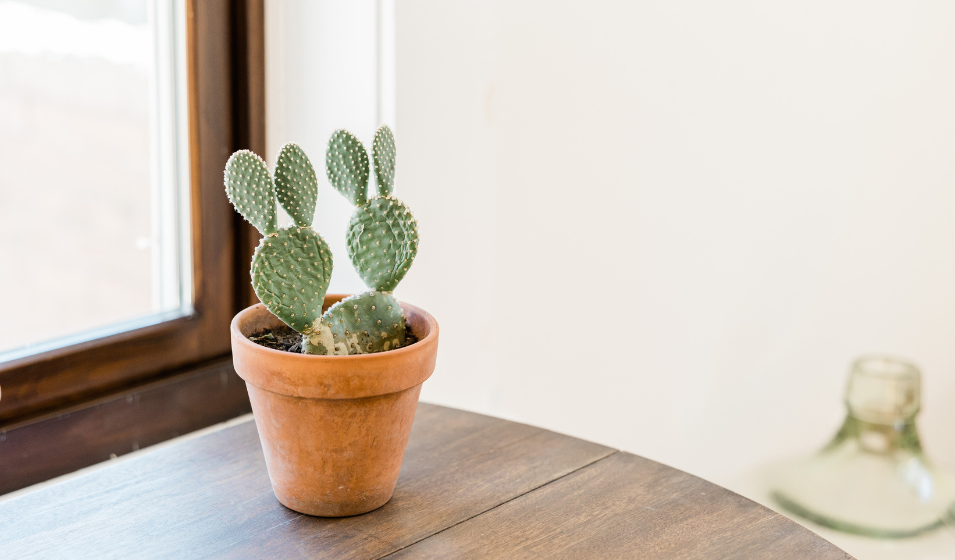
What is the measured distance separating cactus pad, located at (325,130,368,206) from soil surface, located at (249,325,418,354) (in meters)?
0.14

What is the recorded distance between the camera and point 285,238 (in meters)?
0.72

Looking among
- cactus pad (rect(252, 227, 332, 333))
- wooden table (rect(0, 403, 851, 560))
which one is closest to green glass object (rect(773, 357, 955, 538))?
wooden table (rect(0, 403, 851, 560))

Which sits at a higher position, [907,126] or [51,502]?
[907,126]

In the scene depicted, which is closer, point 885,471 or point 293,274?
point 293,274

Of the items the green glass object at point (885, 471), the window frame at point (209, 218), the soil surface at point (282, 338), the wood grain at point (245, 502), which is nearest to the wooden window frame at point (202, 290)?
the window frame at point (209, 218)

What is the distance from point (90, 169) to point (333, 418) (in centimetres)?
60

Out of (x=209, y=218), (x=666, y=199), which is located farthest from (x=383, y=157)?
(x=666, y=199)

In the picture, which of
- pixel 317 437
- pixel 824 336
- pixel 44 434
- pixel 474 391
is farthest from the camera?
pixel 824 336

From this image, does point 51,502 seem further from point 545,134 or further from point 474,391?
point 545,134

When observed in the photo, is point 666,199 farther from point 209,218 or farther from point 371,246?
point 371,246

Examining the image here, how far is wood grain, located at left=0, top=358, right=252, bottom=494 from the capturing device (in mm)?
1003

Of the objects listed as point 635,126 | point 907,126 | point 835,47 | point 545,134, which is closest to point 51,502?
point 545,134

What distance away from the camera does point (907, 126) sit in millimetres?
1771

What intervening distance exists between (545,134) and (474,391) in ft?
1.50
